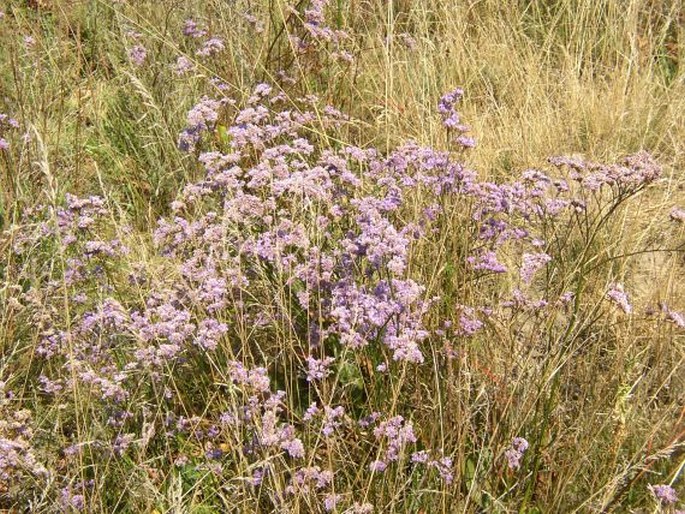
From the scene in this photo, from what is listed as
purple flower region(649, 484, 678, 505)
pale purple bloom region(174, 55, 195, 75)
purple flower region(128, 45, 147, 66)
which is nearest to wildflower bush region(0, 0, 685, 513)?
purple flower region(649, 484, 678, 505)

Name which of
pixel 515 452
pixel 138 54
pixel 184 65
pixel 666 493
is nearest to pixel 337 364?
pixel 515 452

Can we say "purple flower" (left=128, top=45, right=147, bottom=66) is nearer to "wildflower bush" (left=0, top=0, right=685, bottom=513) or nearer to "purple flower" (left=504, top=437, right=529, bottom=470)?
"wildflower bush" (left=0, top=0, right=685, bottom=513)

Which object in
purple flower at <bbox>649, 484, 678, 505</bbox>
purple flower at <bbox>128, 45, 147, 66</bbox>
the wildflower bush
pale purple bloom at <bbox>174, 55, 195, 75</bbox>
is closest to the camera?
purple flower at <bbox>649, 484, 678, 505</bbox>

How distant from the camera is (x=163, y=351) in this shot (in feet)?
6.85

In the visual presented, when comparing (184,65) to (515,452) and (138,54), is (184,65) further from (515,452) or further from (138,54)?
(515,452)

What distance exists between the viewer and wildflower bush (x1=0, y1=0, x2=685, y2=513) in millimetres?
2117

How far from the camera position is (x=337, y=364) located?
2553 millimetres

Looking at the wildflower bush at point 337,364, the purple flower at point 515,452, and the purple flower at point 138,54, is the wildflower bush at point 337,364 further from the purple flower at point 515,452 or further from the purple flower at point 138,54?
the purple flower at point 138,54

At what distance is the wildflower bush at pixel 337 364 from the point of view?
212 centimetres

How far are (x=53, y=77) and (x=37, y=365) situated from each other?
6.55 ft

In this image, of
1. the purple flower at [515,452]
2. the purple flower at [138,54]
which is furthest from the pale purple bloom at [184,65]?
the purple flower at [515,452]

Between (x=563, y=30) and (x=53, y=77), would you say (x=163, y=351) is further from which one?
(x=563, y=30)

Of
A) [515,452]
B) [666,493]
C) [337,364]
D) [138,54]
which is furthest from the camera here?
[138,54]

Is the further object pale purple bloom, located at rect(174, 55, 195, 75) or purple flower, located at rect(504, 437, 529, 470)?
pale purple bloom, located at rect(174, 55, 195, 75)
